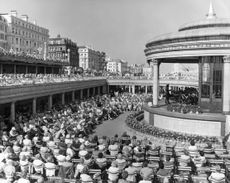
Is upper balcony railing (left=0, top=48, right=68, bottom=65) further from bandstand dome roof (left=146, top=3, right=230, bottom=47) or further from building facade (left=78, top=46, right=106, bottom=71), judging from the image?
building facade (left=78, top=46, right=106, bottom=71)

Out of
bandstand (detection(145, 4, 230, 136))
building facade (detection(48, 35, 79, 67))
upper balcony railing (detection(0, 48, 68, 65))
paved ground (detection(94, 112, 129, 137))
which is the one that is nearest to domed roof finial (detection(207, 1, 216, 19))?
bandstand (detection(145, 4, 230, 136))

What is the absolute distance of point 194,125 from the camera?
28219mm

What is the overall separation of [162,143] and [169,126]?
3.68 metres

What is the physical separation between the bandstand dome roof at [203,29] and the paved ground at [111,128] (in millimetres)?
9356

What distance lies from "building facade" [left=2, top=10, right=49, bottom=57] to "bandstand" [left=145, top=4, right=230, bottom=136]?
2004 inches

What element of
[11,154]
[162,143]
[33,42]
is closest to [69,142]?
[11,154]

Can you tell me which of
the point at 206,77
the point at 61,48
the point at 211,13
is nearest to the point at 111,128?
the point at 206,77

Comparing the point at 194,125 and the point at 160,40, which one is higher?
the point at 160,40

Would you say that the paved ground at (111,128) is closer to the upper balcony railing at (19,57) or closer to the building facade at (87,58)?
the upper balcony railing at (19,57)

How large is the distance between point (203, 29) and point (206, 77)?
4.29 metres

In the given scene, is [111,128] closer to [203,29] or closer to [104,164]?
[203,29]

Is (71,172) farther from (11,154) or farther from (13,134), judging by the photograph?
(13,134)

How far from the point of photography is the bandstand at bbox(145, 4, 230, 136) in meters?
27.6

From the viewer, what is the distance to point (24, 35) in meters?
87.5
